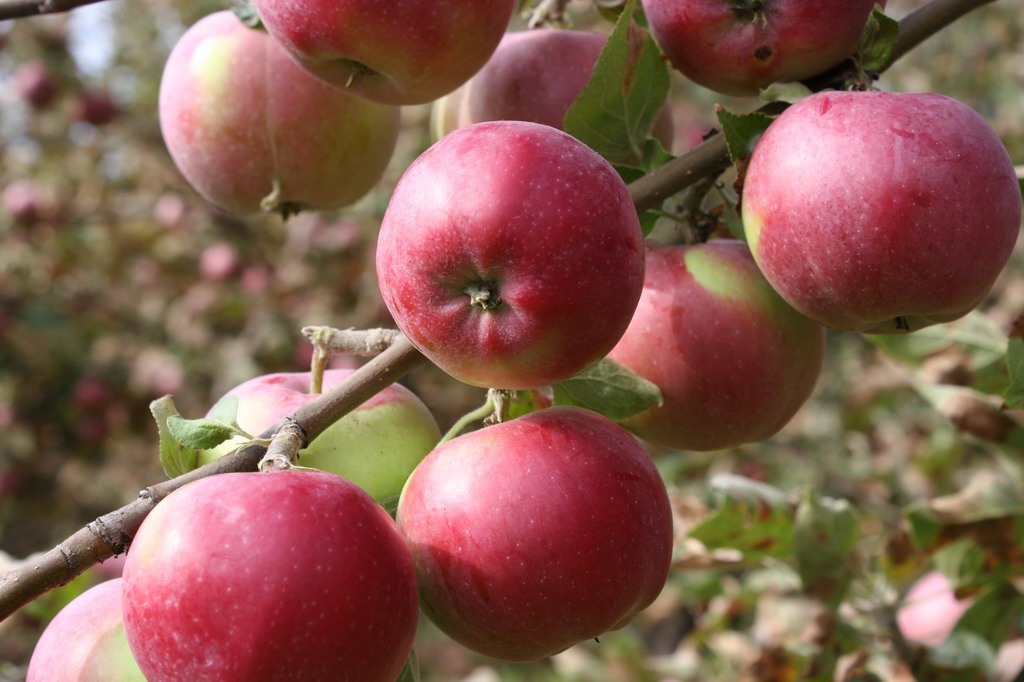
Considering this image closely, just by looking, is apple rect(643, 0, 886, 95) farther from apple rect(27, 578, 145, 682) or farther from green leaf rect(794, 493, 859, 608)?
apple rect(27, 578, 145, 682)

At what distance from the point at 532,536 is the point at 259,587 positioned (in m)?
0.24

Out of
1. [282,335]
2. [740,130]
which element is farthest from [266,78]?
[282,335]

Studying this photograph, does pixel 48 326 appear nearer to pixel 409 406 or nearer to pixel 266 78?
pixel 266 78

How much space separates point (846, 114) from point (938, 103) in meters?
0.08

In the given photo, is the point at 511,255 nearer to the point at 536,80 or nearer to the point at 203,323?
the point at 536,80

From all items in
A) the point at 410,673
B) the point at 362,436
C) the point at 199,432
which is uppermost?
the point at 199,432

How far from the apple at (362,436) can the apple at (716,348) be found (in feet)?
0.81

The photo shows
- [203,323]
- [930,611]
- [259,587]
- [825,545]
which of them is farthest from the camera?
[203,323]

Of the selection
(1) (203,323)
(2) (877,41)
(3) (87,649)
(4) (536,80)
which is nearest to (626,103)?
(4) (536,80)

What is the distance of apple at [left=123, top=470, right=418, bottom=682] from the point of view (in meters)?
0.71

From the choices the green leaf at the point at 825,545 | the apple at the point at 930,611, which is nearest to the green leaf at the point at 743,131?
the green leaf at the point at 825,545

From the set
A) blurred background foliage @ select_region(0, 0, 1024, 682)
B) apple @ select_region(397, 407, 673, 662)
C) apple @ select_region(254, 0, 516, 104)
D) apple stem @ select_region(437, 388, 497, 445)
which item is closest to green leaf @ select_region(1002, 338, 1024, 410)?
apple @ select_region(397, 407, 673, 662)

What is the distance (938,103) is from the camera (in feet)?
2.85

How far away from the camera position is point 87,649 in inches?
35.4
